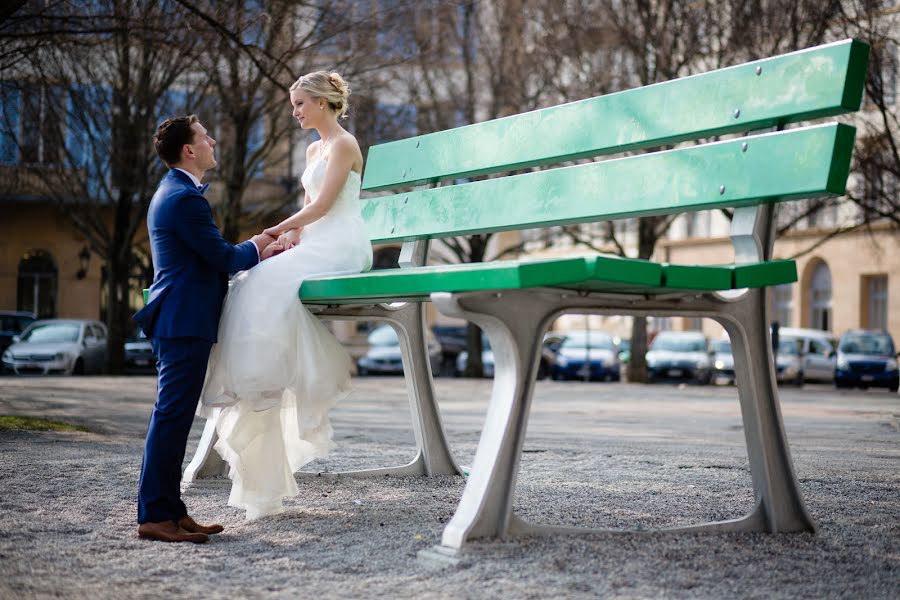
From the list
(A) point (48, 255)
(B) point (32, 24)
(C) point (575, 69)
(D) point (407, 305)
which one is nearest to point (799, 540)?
(D) point (407, 305)

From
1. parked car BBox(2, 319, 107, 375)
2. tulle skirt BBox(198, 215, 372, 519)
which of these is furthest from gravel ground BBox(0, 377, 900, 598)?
parked car BBox(2, 319, 107, 375)

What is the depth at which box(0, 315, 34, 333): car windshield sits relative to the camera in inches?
1217

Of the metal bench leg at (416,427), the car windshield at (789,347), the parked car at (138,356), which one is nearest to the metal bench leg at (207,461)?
the metal bench leg at (416,427)

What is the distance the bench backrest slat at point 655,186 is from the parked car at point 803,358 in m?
26.8

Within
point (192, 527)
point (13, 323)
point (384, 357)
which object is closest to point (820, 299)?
point (384, 357)

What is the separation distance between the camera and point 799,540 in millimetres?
4465

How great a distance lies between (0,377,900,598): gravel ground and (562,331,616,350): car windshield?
2480 centimetres

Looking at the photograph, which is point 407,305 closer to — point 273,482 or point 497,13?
point 273,482

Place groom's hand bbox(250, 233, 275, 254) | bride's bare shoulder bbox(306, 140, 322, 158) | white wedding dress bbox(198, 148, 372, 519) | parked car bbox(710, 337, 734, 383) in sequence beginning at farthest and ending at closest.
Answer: parked car bbox(710, 337, 734, 383) < bride's bare shoulder bbox(306, 140, 322, 158) < groom's hand bbox(250, 233, 275, 254) < white wedding dress bbox(198, 148, 372, 519)

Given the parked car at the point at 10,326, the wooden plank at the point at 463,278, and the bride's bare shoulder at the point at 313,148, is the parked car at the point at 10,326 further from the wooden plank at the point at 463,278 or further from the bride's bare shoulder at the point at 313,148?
the wooden plank at the point at 463,278

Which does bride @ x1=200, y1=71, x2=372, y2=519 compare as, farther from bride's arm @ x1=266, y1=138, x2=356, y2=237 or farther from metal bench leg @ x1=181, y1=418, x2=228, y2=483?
metal bench leg @ x1=181, y1=418, x2=228, y2=483

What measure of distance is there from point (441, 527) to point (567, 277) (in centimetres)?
136

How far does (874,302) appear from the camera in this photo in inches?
1716

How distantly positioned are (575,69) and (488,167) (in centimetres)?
2098
